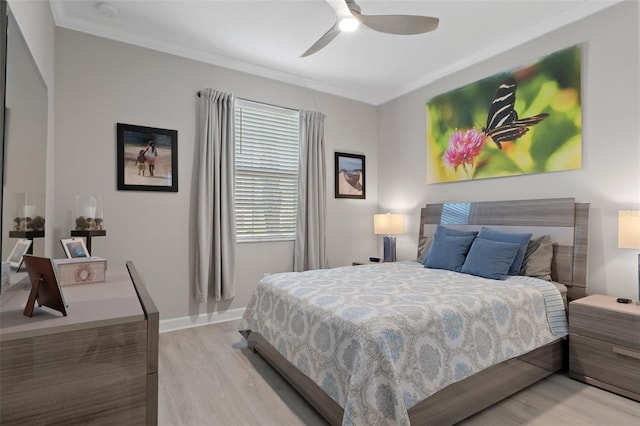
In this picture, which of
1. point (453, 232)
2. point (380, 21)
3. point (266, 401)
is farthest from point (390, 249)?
point (380, 21)

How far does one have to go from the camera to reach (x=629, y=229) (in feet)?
7.48

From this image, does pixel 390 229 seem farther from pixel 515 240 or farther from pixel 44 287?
pixel 44 287

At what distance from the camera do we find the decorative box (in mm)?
1534

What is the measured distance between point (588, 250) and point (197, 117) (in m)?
3.79

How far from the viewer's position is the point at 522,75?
123 inches

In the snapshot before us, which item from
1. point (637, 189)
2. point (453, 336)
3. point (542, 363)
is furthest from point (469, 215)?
point (453, 336)

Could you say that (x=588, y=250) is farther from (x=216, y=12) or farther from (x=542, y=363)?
(x=216, y=12)

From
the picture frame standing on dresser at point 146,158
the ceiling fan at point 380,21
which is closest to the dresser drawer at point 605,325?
the ceiling fan at point 380,21

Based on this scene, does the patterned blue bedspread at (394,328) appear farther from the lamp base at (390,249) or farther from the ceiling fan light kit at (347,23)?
the ceiling fan light kit at (347,23)

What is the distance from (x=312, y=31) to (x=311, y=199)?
1825 mm

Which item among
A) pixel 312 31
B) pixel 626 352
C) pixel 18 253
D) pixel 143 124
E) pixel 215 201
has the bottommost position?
pixel 626 352

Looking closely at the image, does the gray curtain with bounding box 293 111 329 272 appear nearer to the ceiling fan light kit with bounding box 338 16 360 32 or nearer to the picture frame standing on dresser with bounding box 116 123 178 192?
the picture frame standing on dresser with bounding box 116 123 178 192

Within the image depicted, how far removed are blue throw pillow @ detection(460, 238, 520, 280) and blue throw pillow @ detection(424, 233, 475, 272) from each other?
14 cm

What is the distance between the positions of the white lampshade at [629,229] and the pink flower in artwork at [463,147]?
144cm
